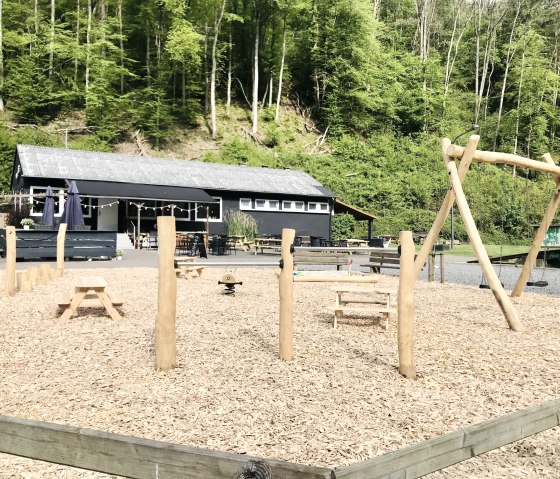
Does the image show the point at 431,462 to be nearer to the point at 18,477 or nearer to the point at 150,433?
the point at 150,433

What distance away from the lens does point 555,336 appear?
7.00 m

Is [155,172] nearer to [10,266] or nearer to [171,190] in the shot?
[171,190]

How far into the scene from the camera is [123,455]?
1953mm

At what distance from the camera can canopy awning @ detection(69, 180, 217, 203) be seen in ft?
81.5

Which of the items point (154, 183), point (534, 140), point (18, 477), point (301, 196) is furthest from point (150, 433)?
point (534, 140)

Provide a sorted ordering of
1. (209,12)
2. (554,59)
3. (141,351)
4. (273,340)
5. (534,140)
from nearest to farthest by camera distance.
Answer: (141,351)
(273,340)
(209,12)
(534,140)
(554,59)

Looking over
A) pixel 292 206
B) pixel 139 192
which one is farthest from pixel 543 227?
pixel 292 206

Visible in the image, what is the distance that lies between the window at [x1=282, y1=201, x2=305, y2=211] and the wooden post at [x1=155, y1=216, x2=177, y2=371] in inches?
1064

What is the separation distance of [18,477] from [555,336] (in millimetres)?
6532

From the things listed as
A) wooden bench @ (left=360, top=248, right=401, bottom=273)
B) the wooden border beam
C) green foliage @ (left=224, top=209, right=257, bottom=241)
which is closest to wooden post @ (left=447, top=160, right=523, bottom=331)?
the wooden border beam

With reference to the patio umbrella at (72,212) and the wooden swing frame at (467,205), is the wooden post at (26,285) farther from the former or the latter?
the patio umbrella at (72,212)

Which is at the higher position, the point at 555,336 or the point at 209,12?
the point at 209,12

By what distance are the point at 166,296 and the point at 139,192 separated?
22365 mm

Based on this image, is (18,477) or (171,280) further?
(171,280)
